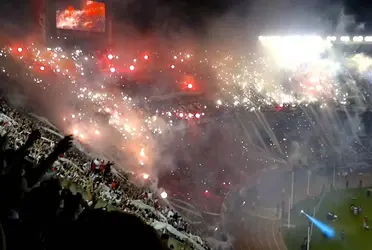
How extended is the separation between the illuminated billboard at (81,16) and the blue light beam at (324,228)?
18031mm

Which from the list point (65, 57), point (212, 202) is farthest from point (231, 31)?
point (212, 202)

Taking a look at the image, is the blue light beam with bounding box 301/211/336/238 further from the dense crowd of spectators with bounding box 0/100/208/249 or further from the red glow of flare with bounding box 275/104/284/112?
the dense crowd of spectators with bounding box 0/100/208/249

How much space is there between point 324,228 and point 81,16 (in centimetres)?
1956

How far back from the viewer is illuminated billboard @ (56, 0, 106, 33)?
2212 cm

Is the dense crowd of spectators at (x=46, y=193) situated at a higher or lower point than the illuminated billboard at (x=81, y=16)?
lower

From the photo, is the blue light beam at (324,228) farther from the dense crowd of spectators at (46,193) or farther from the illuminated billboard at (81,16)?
the illuminated billboard at (81,16)

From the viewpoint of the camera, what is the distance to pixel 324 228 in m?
20.3

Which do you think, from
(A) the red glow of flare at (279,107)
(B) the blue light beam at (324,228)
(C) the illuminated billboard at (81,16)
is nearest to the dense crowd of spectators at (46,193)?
(B) the blue light beam at (324,228)

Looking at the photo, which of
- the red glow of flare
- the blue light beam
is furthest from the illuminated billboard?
the blue light beam

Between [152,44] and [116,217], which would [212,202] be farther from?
[116,217]

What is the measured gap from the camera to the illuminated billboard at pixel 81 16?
22.1 meters

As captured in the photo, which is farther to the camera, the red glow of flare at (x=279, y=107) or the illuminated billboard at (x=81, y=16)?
the red glow of flare at (x=279, y=107)

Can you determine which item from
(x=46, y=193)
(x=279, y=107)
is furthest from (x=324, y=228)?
(x=46, y=193)

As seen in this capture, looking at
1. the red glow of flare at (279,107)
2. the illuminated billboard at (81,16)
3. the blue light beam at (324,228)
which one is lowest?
the blue light beam at (324,228)
